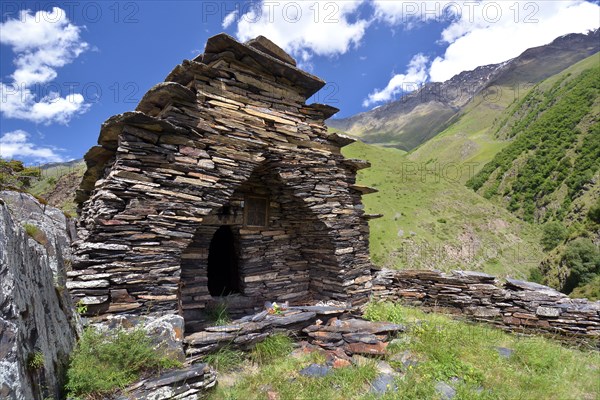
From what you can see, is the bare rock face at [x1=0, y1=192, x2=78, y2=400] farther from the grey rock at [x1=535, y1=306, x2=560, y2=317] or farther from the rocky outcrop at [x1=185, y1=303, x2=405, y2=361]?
the grey rock at [x1=535, y1=306, x2=560, y2=317]

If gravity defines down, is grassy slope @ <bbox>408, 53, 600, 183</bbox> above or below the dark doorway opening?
above

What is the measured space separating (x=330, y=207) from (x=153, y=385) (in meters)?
5.43

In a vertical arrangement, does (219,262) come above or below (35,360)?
below

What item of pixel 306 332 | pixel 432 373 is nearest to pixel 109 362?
pixel 306 332

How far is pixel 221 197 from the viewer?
20.1 feet

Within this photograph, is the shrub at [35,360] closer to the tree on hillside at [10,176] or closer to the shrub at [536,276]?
the tree on hillside at [10,176]

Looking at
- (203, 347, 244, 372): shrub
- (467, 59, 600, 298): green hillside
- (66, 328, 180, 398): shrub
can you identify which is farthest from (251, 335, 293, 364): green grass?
(467, 59, 600, 298): green hillside

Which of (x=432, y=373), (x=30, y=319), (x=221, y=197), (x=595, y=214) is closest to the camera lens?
(x=30, y=319)

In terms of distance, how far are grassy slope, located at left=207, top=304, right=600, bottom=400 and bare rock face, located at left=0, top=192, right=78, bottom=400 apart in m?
2.16

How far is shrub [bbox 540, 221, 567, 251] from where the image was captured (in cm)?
3594

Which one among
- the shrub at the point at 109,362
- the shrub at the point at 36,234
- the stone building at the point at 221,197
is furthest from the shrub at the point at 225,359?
the shrub at the point at 36,234

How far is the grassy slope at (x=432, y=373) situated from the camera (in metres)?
4.33

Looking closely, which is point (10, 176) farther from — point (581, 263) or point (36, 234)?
point (581, 263)

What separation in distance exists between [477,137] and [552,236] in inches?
4088
